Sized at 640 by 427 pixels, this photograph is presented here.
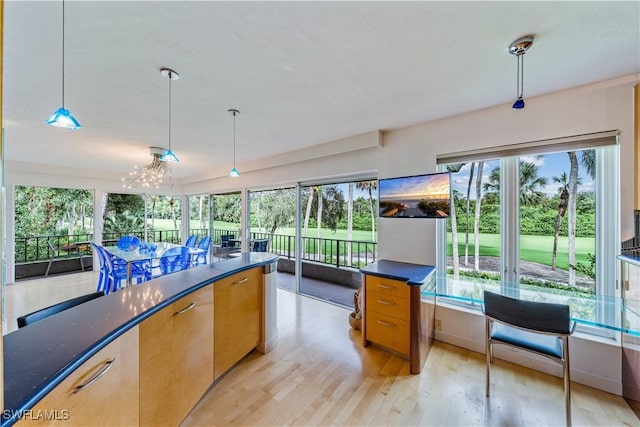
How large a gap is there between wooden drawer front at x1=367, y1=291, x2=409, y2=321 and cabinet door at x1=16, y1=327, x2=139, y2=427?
1.95 metres

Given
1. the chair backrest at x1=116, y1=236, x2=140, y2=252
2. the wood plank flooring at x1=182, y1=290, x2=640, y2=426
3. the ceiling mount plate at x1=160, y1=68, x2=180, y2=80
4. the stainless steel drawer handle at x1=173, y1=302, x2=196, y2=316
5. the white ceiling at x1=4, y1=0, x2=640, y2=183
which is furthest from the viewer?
the chair backrest at x1=116, y1=236, x2=140, y2=252

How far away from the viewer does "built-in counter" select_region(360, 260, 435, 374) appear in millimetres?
2295

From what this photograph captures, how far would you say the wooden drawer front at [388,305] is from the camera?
236cm

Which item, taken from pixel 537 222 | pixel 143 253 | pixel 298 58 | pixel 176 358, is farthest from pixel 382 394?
pixel 143 253

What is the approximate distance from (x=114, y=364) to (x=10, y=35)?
200 centimetres

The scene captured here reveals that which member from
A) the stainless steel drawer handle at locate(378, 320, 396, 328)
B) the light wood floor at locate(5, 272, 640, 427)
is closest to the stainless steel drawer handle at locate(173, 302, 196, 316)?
the light wood floor at locate(5, 272, 640, 427)

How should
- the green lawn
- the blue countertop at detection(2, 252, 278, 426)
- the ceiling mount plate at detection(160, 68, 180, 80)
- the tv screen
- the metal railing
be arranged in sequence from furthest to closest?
1. the metal railing
2. the tv screen
3. the green lawn
4. the ceiling mount plate at detection(160, 68, 180, 80)
5. the blue countertop at detection(2, 252, 278, 426)

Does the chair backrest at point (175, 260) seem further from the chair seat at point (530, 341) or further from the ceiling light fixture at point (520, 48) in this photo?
the ceiling light fixture at point (520, 48)

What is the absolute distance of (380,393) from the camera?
2.03 meters

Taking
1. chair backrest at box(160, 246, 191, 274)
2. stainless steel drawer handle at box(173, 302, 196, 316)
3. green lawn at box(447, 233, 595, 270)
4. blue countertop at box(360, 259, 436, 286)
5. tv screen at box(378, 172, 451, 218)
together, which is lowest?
chair backrest at box(160, 246, 191, 274)

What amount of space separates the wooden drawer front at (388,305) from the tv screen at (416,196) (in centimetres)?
100

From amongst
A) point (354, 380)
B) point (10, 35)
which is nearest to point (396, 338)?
point (354, 380)

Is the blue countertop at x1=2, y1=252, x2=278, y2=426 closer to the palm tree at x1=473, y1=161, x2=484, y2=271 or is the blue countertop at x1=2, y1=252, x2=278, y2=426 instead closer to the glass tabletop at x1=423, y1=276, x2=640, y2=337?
the glass tabletop at x1=423, y1=276, x2=640, y2=337

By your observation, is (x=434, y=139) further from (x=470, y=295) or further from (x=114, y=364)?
(x=114, y=364)
